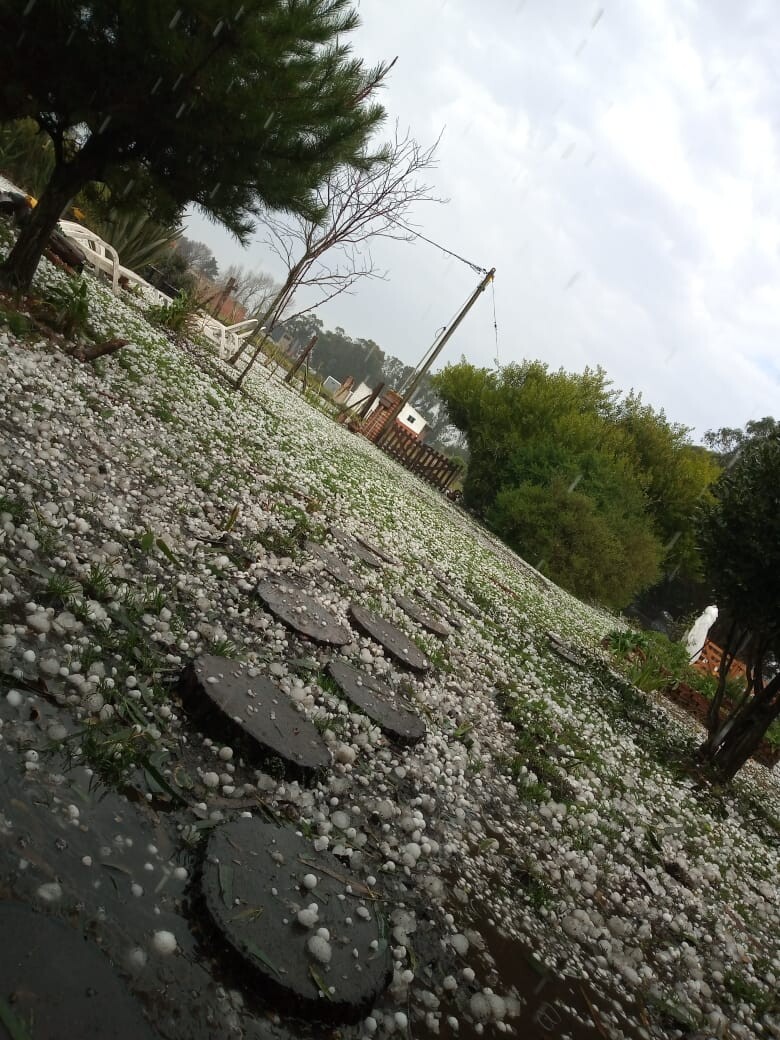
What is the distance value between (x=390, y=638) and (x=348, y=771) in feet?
4.55

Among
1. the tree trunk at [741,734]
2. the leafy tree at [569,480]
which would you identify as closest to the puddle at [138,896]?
the tree trunk at [741,734]

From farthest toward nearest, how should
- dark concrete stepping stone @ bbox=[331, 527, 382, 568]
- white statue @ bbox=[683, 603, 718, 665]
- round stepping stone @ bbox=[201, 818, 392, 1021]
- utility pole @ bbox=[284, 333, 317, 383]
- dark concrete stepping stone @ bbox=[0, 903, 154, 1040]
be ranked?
utility pole @ bbox=[284, 333, 317, 383]
white statue @ bbox=[683, 603, 718, 665]
dark concrete stepping stone @ bbox=[331, 527, 382, 568]
round stepping stone @ bbox=[201, 818, 392, 1021]
dark concrete stepping stone @ bbox=[0, 903, 154, 1040]

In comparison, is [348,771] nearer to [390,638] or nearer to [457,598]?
[390,638]

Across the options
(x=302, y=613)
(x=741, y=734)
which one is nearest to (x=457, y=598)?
(x=741, y=734)

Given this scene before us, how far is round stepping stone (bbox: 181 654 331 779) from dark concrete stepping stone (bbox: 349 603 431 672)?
1229 millimetres

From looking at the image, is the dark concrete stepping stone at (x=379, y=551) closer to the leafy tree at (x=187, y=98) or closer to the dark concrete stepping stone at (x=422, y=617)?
the dark concrete stepping stone at (x=422, y=617)

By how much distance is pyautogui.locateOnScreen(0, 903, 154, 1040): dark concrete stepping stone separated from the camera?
40.9 inches

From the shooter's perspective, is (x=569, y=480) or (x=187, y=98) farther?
(x=569, y=480)

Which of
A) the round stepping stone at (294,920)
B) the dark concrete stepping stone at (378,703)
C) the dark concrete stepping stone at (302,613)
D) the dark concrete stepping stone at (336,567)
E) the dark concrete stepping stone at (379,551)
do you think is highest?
the dark concrete stepping stone at (379,551)

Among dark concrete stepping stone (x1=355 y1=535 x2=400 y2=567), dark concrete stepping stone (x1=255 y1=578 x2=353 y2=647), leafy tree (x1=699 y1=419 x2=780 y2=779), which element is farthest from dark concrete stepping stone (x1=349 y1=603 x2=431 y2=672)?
leafy tree (x1=699 y1=419 x2=780 y2=779)

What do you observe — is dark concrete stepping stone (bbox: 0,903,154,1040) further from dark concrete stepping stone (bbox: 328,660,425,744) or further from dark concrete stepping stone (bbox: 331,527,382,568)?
dark concrete stepping stone (bbox: 331,527,382,568)

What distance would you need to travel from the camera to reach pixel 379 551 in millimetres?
5527

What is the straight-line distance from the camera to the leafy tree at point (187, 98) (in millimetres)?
4316

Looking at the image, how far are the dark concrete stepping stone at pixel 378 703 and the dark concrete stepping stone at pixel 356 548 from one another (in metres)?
1.88
